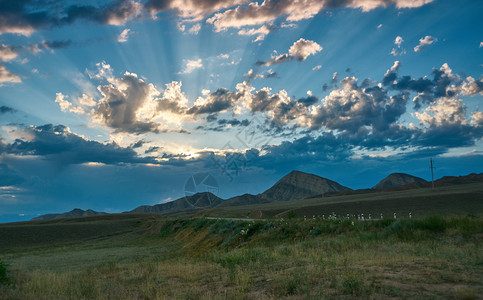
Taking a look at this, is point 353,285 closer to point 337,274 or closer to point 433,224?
point 337,274

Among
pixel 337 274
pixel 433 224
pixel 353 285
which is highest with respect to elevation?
pixel 433 224

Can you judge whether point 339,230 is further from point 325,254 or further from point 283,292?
point 283,292

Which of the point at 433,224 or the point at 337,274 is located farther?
the point at 433,224

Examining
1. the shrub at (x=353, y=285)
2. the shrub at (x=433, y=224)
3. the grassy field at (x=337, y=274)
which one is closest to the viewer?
the shrub at (x=353, y=285)

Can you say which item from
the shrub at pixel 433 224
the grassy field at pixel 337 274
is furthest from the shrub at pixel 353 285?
the shrub at pixel 433 224

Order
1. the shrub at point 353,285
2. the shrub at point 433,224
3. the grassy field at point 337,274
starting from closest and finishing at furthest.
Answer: the shrub at point 353,285, the grassy field at point 337,274, the shrub at point 433,224

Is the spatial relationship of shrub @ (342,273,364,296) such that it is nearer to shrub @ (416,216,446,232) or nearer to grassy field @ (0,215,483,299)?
grassy field @ (0,215,483,299)

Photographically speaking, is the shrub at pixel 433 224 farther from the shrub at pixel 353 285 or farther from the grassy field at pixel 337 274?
the shrub at pixel 353 285

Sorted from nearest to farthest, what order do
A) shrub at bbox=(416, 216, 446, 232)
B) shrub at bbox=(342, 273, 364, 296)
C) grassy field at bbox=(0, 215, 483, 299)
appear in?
shrub at bbox=(342, 273, 364, 296) < grassy field at bbox=(0, 215, 483, 299) < shrub at bbox=(416, 216, 446, 232)

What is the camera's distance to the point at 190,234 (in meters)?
44.6

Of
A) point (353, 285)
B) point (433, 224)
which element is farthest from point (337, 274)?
point (433, 224)

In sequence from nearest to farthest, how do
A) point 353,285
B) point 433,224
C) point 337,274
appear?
point 353,285 → point 337,274 → point 433,224

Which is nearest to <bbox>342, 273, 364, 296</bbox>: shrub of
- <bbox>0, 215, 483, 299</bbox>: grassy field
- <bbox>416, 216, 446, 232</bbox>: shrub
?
<bbox>0, 215, 483, 299</bbox>: grassy field

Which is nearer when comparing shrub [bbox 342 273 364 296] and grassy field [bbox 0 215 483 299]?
shrub [bbox 342 273 364 296]
